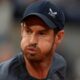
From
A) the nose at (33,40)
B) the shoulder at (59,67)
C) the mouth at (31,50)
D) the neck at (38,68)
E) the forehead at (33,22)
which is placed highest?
the forehead at (33,22)

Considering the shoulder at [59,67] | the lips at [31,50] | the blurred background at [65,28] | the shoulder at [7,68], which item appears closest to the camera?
the lips at [31,50]

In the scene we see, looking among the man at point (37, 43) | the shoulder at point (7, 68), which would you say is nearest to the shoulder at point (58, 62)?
the man at point (37, 43)

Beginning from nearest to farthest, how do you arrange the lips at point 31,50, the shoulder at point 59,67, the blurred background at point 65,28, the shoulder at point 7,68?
the lips at point 31,50
the shoulder at point 7,68
the shoulder at point 59,67
the blurred background at point 65,28

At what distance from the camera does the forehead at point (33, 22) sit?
2.40m

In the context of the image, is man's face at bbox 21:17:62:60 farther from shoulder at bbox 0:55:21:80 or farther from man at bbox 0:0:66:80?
shoulder at bbox 0:55:21:80

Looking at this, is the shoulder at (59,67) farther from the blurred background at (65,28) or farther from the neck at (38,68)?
the blurred background at (65,28)

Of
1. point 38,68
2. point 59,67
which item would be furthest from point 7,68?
point 59,67

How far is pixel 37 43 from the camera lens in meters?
2.39

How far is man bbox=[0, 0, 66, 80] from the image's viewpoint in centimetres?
239

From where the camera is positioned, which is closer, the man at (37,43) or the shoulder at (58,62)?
the man at (37,43)

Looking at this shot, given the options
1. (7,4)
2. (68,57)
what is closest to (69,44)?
(68,57)

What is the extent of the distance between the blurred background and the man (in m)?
3.69

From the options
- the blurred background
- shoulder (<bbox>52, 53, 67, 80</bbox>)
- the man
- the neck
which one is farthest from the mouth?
the blurred background

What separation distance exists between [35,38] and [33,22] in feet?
0.27
